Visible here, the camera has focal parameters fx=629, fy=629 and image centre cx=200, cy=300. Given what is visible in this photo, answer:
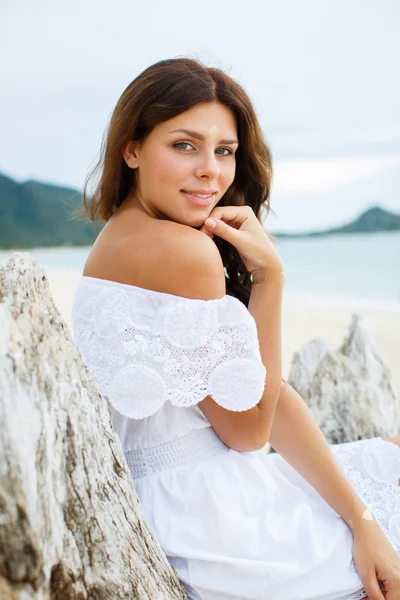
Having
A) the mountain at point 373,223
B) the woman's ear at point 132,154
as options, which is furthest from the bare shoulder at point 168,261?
the mountain at point 373,223

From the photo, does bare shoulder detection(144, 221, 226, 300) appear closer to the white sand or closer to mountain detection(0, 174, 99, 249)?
the white sand

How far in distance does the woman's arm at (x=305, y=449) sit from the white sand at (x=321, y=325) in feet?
16.0

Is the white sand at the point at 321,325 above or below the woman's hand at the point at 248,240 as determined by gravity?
below

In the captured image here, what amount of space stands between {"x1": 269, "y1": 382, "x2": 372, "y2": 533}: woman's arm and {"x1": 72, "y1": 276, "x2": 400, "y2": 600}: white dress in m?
0.16

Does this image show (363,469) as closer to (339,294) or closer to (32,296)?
(32,296)

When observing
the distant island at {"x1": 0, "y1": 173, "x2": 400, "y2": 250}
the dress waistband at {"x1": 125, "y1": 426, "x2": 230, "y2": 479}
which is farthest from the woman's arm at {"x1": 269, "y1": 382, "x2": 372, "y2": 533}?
the distant island at {"x1": 0, "y1": 173, "x2": 400, "y2": 250}

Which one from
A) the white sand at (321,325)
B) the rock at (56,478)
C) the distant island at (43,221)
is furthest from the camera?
the distant island at (43,221)

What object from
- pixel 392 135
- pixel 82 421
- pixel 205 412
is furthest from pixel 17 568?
pixel 392 135

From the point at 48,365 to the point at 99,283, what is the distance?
63 centimetres

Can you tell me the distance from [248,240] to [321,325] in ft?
30.6

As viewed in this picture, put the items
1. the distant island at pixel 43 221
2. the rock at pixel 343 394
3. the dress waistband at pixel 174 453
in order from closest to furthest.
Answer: the dress waistband at pixel 174 453 < the rock at pixel 343 394 < the distant island at pixel 43 221

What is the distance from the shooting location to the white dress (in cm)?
164

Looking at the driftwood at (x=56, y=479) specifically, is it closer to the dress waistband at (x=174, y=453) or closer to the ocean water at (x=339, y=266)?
the dress waistband at (x=174, y=453)

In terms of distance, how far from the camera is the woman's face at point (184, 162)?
1834 mm
